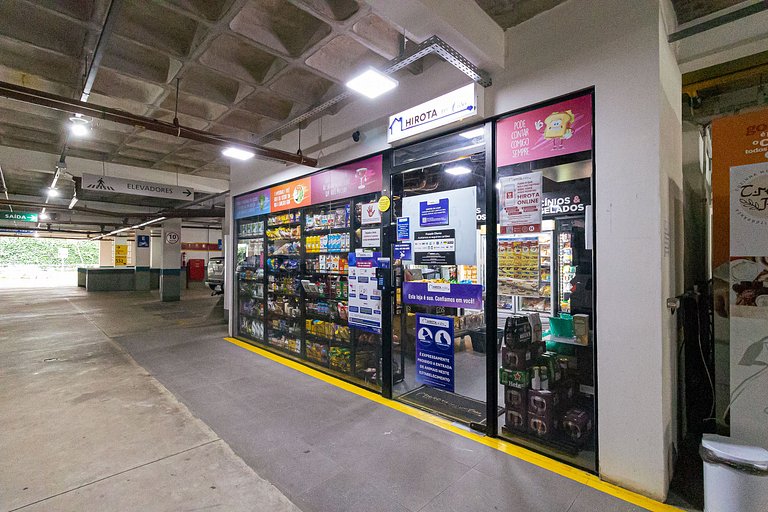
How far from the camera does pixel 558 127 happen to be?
2.59 metres

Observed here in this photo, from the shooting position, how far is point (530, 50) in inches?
107

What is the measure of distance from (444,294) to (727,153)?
2.13 meters

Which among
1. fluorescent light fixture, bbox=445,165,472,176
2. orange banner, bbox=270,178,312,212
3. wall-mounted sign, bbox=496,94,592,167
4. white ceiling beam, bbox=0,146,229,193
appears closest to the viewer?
wall-mounted sign, bbox=496,94,592,167

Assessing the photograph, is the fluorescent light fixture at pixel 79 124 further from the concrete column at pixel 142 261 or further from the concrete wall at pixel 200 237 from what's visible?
the concrete wall at pixel 200 237

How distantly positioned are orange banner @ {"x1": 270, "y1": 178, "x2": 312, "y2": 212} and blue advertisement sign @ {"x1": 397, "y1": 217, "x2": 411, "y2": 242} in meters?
1.71

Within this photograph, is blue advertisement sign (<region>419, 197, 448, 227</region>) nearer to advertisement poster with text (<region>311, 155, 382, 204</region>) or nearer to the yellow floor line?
advertisement poster with text (<region>311, 155, 382, 204</region>)

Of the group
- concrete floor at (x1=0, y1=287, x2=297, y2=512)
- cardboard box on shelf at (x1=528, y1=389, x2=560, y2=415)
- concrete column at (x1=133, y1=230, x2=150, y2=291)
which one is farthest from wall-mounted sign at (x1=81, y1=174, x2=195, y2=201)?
concrete column at (x1=133, y1=230, x2=150, y2=291)

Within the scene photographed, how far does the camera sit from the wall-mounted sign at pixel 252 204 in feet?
19.0

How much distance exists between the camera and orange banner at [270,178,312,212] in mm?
4922

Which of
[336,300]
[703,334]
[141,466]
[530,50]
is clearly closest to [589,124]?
[530,50]

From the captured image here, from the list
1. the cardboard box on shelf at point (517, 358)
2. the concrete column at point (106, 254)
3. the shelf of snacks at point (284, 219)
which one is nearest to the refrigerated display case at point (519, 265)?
the cardboard box on shelf at point (517, 358)

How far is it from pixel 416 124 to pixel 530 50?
1062 mm

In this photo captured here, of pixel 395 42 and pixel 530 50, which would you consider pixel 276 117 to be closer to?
pixel 395 42

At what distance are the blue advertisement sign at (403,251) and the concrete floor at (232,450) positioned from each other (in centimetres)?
147
